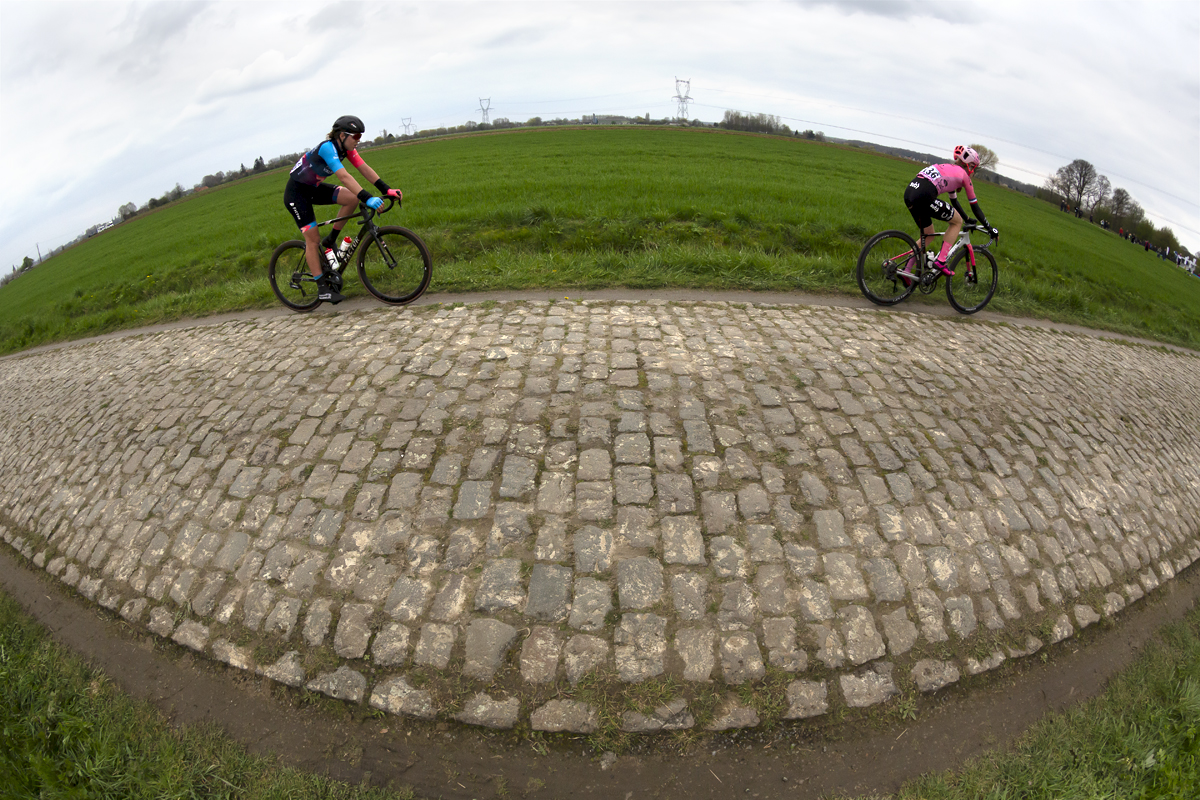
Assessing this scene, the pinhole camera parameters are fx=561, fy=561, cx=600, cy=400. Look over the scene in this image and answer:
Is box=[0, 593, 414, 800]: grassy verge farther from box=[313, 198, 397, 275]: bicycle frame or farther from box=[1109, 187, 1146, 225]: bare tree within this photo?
box=[1109, 187, 1146, 225]: bare tree

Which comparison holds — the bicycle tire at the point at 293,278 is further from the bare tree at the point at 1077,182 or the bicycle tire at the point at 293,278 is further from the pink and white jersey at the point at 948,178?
the bare tree at the point at 1077,182

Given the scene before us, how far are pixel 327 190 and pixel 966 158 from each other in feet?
29.1

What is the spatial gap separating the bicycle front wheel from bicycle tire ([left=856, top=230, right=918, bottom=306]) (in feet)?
20.5

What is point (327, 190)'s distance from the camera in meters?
7.35

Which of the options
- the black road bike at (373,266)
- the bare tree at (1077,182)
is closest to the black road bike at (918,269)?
the black road bike at (373,266)

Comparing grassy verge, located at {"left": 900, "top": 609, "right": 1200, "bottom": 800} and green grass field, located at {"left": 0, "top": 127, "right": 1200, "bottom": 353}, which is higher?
green grass field, located at {"left": 0, "top": 127, "right": 1200, "bottom": 353}

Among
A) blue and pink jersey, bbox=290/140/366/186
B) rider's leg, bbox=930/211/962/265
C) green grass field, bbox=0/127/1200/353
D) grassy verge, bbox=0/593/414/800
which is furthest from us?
green grass field, bbox=0/127/1200/353

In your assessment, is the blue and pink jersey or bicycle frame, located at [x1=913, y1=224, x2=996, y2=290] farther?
bicycle frame, located at [x1=913, y1=224, x2=996, y2=290]

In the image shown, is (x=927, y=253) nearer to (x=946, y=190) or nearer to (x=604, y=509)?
(x=946, y=190)

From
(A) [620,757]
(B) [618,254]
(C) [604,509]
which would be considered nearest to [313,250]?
(B) [618,254]

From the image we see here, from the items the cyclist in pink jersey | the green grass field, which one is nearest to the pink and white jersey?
the cyclist in pink jersey

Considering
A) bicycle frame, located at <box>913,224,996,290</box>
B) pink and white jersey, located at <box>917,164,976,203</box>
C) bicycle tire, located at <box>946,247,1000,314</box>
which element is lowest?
bicycle tire, located at <box>946,247,1000,314</box>

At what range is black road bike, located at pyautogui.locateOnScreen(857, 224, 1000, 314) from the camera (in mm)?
8289

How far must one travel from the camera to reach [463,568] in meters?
3.69
